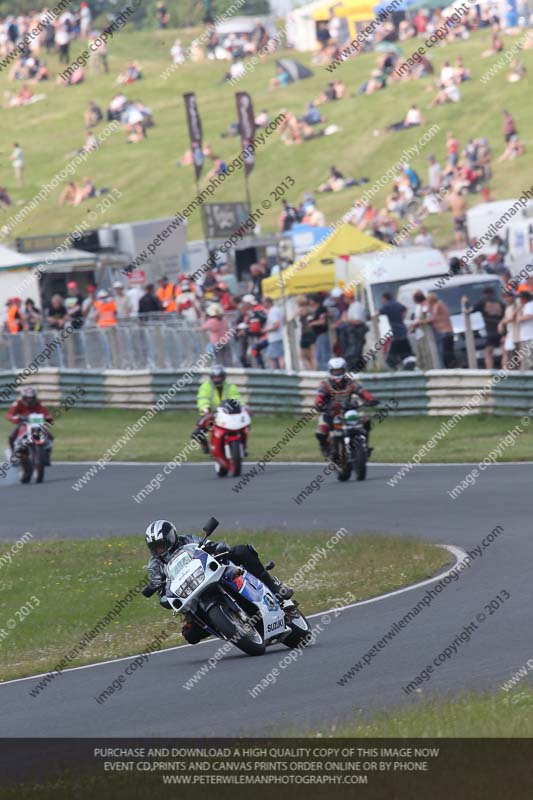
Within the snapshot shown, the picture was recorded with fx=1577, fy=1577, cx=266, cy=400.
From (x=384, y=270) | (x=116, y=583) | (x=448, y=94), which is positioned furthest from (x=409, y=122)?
(x=116, y=583)

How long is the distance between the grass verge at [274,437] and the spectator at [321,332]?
1120 mm

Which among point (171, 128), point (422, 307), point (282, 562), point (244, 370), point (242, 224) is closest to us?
point (282, 562)

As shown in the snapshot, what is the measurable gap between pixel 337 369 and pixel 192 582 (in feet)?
30.9

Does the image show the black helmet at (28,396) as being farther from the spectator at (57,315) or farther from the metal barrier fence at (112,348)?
the spectator at (57,315)

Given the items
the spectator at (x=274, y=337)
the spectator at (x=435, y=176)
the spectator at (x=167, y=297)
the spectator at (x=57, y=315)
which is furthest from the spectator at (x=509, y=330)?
the spectator at (x=435, y=176)

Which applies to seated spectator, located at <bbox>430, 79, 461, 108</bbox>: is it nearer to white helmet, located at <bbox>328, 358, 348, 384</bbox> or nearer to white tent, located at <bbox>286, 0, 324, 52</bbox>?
white tent, located at <bbox>286, 0, 324, 52</bbox>

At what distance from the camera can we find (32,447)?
23000 millimetres

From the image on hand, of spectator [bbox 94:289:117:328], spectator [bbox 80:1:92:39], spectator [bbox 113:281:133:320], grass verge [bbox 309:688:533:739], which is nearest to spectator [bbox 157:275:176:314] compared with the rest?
spectator [bbox 113:281:133:320]

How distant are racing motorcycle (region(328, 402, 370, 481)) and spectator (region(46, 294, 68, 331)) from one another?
13.7 meters

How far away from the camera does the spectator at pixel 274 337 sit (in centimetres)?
2716

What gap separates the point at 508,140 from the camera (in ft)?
161

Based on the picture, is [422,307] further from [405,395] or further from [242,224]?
[242,224]

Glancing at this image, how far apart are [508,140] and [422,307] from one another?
1015 inches

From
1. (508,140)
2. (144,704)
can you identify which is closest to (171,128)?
(508,140)
